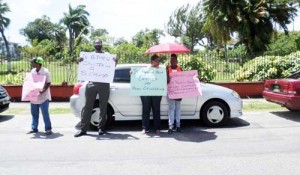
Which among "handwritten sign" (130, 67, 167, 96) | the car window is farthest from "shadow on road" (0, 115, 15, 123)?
"handwritten sign" (130, 67, 167, 96)

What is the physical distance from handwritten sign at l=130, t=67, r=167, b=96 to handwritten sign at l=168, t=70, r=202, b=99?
0.18m

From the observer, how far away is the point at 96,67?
7.30 meters

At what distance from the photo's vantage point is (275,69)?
46.2 feet

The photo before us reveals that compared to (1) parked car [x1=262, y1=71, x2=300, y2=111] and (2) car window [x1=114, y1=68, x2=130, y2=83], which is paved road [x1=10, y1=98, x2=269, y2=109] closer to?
(1) parked car [x1=262, y1=71, x2=300, y2=111]

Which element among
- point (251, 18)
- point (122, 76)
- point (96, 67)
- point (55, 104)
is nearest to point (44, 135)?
point (96, 67)

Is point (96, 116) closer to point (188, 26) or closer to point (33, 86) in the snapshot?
point (33, 86)

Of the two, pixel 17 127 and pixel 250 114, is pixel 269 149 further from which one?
pixel 17 127

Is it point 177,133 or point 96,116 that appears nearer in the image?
point 177,133

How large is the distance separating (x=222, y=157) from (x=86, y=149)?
231cm

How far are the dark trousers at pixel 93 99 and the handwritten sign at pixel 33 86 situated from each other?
977 mm

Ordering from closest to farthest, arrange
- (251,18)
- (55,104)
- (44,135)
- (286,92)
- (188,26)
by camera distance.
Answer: (44,135) → (286,92) → (55,104) → (251,18) → (188,26)

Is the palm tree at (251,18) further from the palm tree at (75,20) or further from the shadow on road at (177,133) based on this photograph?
the palm tree at (75,20)

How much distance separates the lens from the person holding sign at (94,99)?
7.34m

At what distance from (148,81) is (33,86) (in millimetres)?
2355
